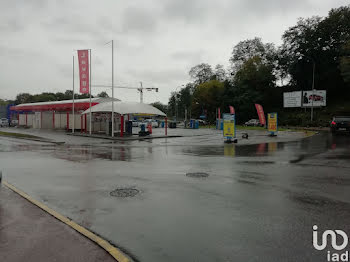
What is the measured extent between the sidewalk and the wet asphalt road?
380mm

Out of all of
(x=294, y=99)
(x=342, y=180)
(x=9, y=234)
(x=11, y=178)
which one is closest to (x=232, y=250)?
(x=9, y=234)

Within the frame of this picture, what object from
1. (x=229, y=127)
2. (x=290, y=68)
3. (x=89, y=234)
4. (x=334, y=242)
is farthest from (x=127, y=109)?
(x=290, y=68)

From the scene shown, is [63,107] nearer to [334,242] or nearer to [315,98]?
[334,242]

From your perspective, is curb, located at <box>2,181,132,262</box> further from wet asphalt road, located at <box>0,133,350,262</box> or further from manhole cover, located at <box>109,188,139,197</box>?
manhole cover, located at <box>109,188,139,197</box>

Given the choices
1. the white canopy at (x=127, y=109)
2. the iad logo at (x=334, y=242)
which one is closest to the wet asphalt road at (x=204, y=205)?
the iad logo at (x=334, y=242)

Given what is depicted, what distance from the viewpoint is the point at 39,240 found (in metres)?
3.96

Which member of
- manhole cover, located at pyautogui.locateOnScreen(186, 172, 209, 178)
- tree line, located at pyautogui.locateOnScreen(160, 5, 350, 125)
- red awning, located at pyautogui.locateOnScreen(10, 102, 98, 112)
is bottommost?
manhole cover, located at pyautogui.locateOnScreen(186, 172, 209, 178)

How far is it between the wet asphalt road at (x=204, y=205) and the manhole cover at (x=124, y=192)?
145 mm

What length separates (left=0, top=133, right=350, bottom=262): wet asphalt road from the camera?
3.72 metres

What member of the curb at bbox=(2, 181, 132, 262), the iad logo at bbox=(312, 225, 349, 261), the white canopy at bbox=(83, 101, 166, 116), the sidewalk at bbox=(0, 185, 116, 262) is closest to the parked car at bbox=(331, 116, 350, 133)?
the white canopy at bbox=(83, 101, 166, 116)

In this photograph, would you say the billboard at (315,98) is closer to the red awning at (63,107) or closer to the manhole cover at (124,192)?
the red awning at (63,107)

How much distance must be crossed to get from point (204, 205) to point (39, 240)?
9.82 ft

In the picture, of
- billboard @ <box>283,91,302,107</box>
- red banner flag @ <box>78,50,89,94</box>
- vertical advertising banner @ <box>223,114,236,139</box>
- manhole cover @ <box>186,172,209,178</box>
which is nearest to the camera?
manhole cover @ <box>186,172,209,178</box>

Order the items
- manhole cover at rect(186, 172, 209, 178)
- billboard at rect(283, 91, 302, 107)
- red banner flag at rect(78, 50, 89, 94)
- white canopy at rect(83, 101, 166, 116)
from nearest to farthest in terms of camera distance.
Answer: manhole cover at rect(186, 172, 209, 178) → white canopy at rect(83, 101, 166, 116) → red banner flag at rect(78, 50, 89, 94) → billboard at rect(283, 91, 302, 107)
